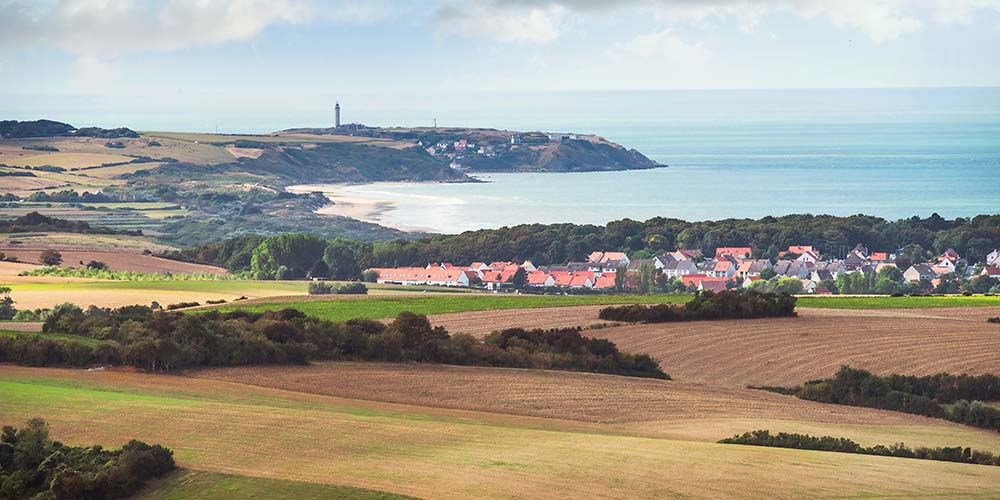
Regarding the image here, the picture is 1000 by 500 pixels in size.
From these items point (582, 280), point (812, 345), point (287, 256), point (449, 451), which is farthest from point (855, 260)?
point (449, 451)

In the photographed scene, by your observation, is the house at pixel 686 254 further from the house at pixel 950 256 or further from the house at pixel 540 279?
the house at pixel 950 256

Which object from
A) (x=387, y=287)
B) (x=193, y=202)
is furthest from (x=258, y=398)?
(x=193, y=202)

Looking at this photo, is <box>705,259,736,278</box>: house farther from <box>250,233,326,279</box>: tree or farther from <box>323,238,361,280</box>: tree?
<box>250,233,326,279</box>: tree

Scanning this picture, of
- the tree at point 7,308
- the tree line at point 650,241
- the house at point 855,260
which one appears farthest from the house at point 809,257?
the tree at point 7,308

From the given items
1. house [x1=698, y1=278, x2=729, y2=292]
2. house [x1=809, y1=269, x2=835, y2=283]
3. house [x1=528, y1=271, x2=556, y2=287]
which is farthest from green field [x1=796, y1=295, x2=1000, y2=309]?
house [x1=809, y1=269, x2=835, y2=283]

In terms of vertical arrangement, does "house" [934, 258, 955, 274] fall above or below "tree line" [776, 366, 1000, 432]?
above
